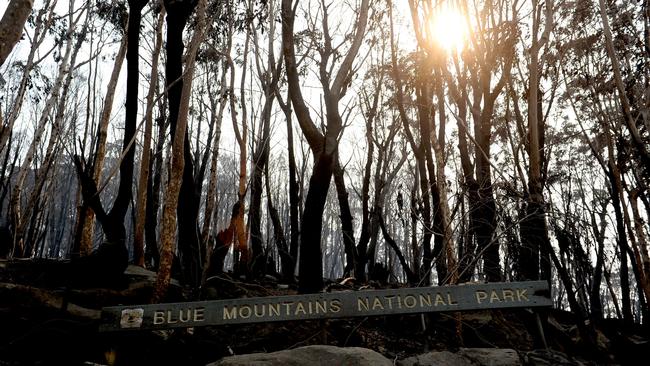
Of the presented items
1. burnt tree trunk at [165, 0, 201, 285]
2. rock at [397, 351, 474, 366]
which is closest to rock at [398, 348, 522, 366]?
rock at [397, 351, 474, 366]

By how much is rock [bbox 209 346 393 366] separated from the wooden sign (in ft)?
0.82

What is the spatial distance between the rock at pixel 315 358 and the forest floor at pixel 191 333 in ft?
1.51

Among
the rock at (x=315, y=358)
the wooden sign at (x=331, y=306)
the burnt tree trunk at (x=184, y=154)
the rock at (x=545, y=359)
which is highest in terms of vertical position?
the burnt tree trunk at (x=184, y=154)

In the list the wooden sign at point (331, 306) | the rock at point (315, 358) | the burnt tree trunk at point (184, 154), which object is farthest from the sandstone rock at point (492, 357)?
the burnt tree trunk at point (184, 154)

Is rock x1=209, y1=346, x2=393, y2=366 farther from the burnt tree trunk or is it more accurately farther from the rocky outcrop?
the burnt tree trunk

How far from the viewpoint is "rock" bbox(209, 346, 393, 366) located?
296 cm

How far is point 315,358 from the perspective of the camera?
3021 mm

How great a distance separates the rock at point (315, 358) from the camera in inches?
117

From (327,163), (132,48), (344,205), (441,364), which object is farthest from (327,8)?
(441,364)

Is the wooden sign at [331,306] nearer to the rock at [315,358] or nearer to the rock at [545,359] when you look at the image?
the rock at [315,358]

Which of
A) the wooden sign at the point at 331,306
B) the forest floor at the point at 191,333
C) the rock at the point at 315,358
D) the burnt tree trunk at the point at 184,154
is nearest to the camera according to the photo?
the rock at the point at 315,358

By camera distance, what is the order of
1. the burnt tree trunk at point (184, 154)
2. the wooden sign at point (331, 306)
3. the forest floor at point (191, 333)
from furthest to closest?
the burnt tree trunk at point (184, 154)
the forest floor at point (191, 333)
the wooden sign at point (331, 306)

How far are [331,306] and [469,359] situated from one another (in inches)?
42.7

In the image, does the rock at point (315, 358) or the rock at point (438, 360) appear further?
the rock at point (438, 360)
